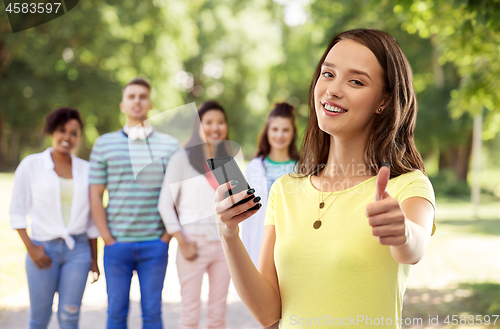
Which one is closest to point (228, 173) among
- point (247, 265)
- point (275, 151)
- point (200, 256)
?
point (247, 265)

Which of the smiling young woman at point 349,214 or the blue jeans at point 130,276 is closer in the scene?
the smiling young woman at point 349,214

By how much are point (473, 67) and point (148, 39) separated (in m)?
13.7

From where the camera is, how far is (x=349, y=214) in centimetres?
141

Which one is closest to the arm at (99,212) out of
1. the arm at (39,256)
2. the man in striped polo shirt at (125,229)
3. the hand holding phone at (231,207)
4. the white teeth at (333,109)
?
the man in striped polo shirt at (125,229)

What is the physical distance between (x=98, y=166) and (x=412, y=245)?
3.07 metres

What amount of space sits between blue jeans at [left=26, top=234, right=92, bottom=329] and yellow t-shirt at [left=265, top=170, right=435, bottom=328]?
2.46 m

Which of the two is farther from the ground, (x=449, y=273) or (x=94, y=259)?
(x=94, y=259)

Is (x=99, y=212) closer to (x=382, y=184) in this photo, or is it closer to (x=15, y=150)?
(x=382, y=184)

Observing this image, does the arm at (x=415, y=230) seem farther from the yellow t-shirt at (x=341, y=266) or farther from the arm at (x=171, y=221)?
the arm at (x=171, y=221)

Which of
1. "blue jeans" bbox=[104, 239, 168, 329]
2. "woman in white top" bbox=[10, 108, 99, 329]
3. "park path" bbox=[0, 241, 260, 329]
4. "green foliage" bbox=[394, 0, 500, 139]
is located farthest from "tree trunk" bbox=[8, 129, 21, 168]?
"green foliage" bbox=[394, 0, 500, 139]

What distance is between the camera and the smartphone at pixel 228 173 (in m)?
1.20

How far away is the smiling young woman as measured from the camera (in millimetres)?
1343

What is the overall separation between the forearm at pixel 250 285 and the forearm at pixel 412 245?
1.53ft

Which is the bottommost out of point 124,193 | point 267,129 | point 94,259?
point 94,259
